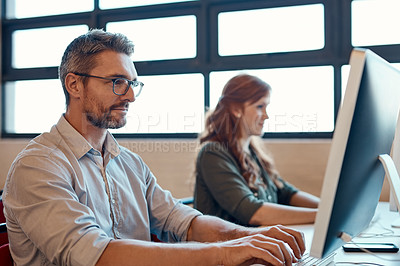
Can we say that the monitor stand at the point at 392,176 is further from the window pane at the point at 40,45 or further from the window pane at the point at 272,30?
the window pane at the point at 40,45

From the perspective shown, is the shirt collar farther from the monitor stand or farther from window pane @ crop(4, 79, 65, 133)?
window pane @ crop(4, 79, 65, 133)

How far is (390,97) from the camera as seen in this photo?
943mm

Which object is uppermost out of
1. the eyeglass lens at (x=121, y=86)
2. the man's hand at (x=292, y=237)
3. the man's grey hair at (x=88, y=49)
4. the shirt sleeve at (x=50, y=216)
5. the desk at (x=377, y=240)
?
the man's grey hair at (x=88, y=49)

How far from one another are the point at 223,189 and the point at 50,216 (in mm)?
1064

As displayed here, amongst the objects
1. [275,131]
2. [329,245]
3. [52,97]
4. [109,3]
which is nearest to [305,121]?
[275,131]

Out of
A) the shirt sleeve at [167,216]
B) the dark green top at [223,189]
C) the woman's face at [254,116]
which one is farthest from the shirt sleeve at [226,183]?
the shirt sleeve at [167,216]

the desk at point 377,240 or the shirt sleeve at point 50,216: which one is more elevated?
the shirt sleeve at point 50,216

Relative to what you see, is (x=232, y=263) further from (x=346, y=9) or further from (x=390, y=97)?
(x=346, y=9)

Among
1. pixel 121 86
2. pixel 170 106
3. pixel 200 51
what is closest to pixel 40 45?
pixel 170 106

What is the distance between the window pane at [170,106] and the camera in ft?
10.9

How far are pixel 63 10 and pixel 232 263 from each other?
313cm

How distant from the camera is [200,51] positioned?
326 centimetres

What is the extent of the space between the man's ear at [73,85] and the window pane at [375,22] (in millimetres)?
2064

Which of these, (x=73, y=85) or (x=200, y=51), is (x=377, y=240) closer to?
(x=73, y=85)
